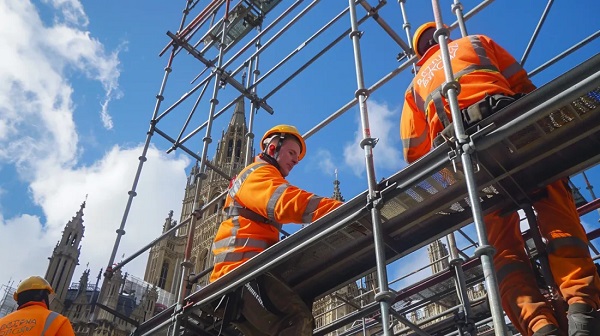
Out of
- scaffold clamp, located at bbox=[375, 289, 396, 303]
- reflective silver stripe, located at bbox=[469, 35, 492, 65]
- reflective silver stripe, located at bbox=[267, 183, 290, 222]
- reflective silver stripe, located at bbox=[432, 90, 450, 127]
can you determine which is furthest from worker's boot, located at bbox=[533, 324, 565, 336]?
reflective silver stripe, located at bbox=[267, 183, 290, 222]

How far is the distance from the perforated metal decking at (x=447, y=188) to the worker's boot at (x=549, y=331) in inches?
35.3

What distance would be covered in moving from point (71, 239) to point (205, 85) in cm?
3761

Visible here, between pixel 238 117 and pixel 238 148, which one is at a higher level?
pixel 238 117

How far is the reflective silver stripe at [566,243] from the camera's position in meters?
3.23

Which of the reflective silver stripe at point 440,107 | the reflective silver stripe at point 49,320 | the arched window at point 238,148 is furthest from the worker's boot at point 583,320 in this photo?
the arched window at point 238,148

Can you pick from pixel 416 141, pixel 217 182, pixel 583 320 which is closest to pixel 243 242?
pixel 416 141

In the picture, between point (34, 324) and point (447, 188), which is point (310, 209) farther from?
point (34, 324)

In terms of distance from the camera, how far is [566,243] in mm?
3240

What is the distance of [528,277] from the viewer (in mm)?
3424

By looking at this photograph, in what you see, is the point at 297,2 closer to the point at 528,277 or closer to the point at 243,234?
the point at 243,234

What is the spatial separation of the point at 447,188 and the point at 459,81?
74cm

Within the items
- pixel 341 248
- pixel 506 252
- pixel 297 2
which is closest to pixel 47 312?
pixel 341 248

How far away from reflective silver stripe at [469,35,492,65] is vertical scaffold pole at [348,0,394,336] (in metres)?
0.83

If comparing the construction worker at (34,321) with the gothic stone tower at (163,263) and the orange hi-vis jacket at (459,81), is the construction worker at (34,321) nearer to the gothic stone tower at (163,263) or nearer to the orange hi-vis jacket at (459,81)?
the orange hi-vis jacket at (459,81)
